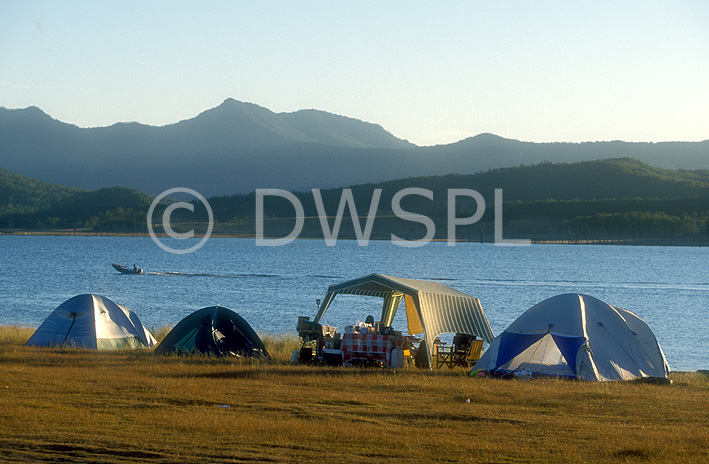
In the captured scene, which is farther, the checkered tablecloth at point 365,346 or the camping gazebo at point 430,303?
the camping gazebo at point 430,303

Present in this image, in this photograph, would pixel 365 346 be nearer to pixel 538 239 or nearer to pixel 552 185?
pixel 538 239

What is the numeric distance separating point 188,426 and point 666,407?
7706 mm

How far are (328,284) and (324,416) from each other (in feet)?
163

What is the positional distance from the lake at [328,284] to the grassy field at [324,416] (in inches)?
499

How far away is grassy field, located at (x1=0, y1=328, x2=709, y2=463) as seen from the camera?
9.05m

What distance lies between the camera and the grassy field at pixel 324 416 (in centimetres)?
905

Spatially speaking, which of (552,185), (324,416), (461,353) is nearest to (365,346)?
(461,353)

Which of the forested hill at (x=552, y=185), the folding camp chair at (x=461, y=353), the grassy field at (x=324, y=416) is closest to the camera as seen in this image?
the grassy field at (x=324, y=416)

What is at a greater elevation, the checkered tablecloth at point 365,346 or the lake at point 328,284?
the checkered tablecloth at point 365,346

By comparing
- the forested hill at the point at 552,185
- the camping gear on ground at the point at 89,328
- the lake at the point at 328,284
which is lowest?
the lake at the point at 328,284

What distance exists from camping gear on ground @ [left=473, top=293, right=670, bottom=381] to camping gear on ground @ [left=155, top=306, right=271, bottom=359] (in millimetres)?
5381

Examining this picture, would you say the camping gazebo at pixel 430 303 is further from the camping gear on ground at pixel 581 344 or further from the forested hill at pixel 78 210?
the forested hill at pixel 78 210

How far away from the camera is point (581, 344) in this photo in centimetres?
1667

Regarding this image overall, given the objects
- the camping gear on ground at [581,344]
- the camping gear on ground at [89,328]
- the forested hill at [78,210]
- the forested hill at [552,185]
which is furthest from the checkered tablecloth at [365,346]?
the forested hill at [78,210]
